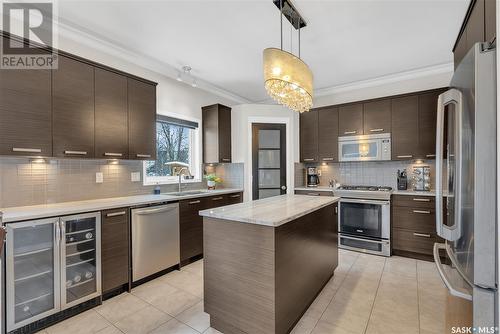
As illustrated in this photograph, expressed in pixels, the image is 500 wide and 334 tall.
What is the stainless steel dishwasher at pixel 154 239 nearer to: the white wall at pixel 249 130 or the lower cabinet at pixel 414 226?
the white wall at pixel 249 130

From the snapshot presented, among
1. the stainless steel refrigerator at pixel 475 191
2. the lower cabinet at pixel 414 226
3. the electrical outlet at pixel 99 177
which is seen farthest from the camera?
the lower cabinet at pixel 414 226

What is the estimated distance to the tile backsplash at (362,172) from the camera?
400 cm

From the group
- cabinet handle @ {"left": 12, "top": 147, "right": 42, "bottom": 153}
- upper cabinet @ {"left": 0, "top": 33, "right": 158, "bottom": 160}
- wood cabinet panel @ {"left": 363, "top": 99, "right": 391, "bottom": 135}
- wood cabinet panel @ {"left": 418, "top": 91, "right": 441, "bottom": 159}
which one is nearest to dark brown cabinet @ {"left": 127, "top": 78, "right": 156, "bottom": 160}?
upper cabinet @ {"left": 0, "top": 33, "right": 158, "bottom": 160}

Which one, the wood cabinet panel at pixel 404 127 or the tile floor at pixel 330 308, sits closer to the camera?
the tile floor at pixel 330 308

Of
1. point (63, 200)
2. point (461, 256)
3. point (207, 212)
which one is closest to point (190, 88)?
point (63, 200)

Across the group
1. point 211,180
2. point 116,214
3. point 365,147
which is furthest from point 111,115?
point 365,147

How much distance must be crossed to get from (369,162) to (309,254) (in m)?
2.77

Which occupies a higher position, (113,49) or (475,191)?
(113,49)

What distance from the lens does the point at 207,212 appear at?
6.28 ft

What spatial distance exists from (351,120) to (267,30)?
229 cm

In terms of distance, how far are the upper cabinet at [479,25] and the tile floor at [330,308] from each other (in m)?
2.07

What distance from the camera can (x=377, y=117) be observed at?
3912mm

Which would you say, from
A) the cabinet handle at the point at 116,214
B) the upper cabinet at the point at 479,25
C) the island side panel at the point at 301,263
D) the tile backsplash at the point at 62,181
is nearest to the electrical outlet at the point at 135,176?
the tile backsplash at the point at 62,181

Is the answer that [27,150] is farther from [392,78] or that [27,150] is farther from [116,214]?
[392,78]
